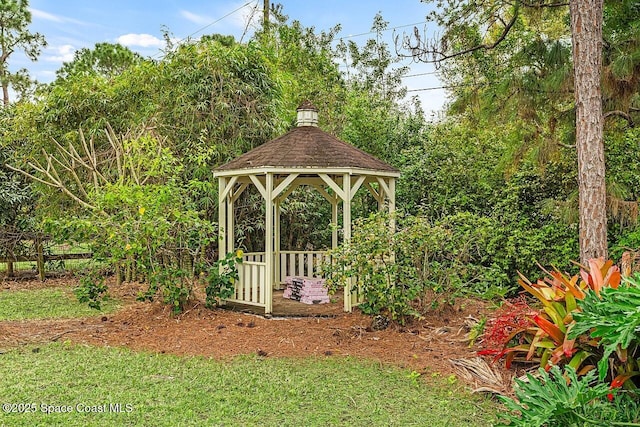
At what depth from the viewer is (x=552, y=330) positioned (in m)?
4.00

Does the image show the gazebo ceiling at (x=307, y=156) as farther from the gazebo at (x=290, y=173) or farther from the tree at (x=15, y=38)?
the tree at (x=15, y=38)

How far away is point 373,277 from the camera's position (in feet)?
19.4

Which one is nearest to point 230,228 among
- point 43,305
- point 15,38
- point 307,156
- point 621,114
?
point 307,156

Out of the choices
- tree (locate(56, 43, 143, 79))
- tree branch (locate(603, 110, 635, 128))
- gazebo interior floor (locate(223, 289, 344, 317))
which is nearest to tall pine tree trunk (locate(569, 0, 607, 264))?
tree branch (locate(603, 110, 635, 128))

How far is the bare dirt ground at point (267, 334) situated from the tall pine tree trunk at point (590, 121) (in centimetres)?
154

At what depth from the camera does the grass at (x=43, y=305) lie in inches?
295

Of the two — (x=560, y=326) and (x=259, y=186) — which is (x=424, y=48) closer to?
(x=259, y=186)

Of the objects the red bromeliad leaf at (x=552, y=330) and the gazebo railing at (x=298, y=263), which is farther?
the gazebo railing at (x=298, y=263)

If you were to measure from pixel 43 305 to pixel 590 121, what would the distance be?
8.07m

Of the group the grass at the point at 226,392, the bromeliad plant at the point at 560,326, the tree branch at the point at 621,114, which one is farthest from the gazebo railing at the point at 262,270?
the tree branch at the point at 621,114

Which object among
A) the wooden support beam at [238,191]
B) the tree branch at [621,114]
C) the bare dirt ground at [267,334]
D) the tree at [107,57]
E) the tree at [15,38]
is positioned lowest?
the bare dirt ground at [267,334]

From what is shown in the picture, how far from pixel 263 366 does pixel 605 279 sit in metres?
3.08

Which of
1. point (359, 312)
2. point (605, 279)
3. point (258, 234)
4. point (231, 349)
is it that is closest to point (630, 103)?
point (605, 279)

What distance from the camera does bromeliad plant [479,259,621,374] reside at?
3.79 m
